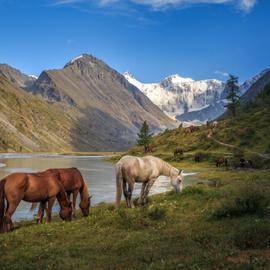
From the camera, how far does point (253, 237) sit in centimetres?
1542

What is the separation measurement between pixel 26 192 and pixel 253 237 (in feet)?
36.2

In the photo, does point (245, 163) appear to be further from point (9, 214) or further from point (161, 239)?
point (161, 239)

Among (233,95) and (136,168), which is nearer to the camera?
(136,168)

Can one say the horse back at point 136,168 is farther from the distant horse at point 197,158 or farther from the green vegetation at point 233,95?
the green vegetation at point 233,95

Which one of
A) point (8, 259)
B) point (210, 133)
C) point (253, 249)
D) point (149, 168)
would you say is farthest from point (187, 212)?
point (210, 133)

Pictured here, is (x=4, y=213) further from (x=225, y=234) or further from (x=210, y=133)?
(x=210, y=133)

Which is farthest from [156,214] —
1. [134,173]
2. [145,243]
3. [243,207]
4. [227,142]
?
[227,142]

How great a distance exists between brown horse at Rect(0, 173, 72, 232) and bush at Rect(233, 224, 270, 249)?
10040 mm

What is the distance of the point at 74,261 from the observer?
46.8 feet

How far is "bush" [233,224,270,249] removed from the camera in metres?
14.9

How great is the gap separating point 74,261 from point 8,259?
2.51m

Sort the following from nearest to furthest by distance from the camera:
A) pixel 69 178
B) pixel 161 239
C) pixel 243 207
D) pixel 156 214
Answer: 1. pixel 161 239
2. pixel 243 207
3. pixel 156 214
4. pixel 69 178

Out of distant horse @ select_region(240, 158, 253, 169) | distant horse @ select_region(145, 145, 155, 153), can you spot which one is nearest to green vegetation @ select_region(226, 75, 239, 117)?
distant horse @ select_region(145, 145, 155, 153)

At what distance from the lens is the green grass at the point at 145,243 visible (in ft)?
44.5
